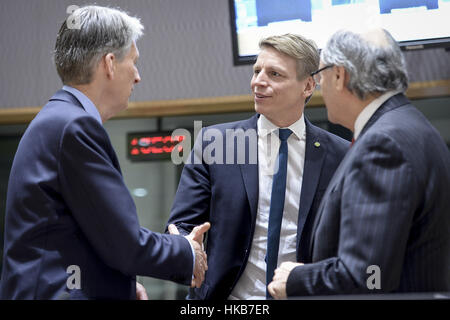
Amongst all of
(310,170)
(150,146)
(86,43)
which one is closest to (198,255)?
(310,170)

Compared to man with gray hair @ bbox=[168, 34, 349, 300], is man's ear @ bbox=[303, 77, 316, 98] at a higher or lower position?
higher

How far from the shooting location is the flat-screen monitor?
108 inches

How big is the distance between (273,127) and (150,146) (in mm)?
1809

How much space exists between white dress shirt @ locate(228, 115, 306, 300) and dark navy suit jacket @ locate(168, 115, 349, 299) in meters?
0.03

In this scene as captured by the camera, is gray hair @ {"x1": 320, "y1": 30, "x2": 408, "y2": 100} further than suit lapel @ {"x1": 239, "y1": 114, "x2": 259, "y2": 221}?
No

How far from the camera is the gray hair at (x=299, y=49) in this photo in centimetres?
217

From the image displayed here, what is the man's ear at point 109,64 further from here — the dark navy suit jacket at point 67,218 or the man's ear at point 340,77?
the man's ear at point 340,77

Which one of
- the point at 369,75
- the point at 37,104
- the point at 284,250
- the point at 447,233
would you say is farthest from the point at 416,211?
the point at 37,104

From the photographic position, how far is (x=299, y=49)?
219 cm

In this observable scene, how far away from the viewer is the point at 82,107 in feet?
5.06

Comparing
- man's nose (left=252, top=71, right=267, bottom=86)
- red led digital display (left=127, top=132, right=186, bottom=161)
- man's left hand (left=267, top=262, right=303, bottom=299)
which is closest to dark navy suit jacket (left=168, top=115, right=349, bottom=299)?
man's nose (left=252, top=71, right=267, bottom=86)

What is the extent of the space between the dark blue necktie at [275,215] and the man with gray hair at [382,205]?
42cm
